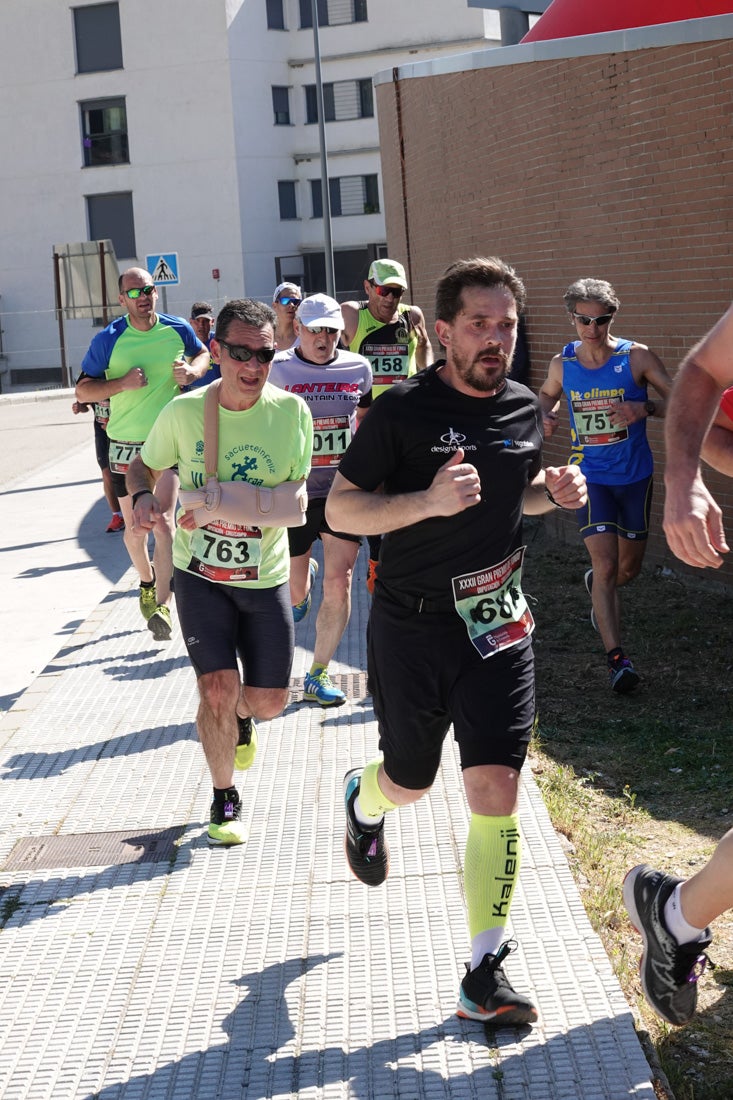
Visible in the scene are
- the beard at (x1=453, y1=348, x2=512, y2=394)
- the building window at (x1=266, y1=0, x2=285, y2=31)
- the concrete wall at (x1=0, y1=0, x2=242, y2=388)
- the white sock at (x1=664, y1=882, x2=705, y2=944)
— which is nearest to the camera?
the white sock at (x1=664, y1=882, x2=705, y2=944)

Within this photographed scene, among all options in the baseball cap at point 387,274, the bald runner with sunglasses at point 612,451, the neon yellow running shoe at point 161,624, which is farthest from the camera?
the baseball cap at point 387,274

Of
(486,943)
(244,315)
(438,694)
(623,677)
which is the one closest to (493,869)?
(486,943)

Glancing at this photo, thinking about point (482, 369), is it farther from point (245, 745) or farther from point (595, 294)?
point (595, 294)

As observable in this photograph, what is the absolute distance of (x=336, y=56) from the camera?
52.2m

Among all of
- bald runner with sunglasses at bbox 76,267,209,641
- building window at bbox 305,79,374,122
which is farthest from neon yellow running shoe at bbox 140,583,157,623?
building window at bbox 305,79,374,122

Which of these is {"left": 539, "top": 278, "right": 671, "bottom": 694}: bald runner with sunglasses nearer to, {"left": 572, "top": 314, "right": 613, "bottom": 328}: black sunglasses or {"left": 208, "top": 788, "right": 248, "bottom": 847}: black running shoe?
{"left": 572, "top": 314, "right": 613, "bottom": 328}: black sunglasses

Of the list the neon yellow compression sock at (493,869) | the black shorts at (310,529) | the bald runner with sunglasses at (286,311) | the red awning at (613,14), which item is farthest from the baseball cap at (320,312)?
the red awning at (613,14)

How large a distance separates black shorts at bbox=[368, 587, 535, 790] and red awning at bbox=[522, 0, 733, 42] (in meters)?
7.68

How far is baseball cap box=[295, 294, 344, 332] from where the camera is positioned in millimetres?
7500

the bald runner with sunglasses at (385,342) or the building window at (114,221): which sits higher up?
the building window at (114,221)

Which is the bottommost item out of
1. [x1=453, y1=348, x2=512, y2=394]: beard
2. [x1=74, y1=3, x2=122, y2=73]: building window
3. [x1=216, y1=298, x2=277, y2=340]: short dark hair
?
[x1=453, y1=348, x2=512, y2=394]: beard

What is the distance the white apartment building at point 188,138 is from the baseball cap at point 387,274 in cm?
4058

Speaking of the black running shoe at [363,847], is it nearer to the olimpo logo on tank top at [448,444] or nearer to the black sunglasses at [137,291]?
the olimpo logo on tank top at [448,444]

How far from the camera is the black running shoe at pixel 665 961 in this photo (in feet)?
11.8
